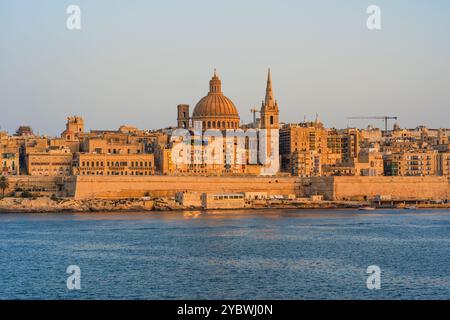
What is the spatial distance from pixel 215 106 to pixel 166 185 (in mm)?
17550

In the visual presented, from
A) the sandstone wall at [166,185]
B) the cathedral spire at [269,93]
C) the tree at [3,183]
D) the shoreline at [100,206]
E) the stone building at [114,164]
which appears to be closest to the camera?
the shoreline at [100,206]

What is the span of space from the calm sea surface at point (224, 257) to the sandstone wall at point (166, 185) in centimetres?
881

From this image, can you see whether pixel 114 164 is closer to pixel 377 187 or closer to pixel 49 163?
pixel 49 163

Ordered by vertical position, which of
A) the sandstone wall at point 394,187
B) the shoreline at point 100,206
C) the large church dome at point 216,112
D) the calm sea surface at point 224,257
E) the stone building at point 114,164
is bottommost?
the calm sea surface at point 224,257

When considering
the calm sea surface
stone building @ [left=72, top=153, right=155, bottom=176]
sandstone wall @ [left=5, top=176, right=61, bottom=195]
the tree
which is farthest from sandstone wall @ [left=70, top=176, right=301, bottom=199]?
the calm sea surface

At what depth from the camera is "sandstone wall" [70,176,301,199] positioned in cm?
5078

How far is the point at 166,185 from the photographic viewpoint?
5297 centimetres

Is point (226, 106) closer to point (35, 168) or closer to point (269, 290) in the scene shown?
point (35, 168)

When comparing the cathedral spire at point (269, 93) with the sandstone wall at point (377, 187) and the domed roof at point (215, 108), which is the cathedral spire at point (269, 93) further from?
the sandstone wall at point (377, 187)

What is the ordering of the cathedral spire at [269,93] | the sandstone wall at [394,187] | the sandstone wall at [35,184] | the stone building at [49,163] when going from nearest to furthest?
the sandstone wall at [35,184] → the sandstone wall at [394,187] → the stone building at [49,163] → the cathedral spire at [269,93]

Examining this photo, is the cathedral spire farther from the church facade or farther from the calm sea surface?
the calm sea surface

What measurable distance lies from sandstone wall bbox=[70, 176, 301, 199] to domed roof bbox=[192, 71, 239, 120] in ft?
46.7

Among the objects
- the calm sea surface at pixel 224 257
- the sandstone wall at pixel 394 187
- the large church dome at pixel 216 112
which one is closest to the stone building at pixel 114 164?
the large church dome at pixel 216 112

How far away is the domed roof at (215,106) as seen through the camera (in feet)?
227
